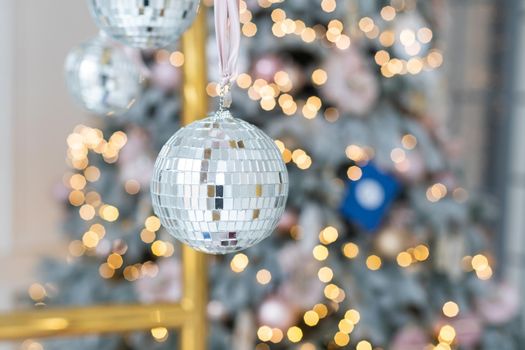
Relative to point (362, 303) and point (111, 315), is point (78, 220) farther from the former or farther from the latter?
point (111, 315)

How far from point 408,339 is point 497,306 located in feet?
1.00

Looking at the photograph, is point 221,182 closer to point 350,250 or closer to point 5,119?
point 350,250

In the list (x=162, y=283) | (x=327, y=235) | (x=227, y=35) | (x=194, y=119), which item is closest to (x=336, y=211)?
(x=327, y=235)

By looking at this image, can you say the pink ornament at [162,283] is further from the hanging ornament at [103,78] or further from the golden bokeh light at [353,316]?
the hanging ornament at [103,78]

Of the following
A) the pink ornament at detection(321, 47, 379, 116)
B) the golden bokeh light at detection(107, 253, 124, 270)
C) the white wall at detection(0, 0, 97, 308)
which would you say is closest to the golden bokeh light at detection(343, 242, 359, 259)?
the pink ornament at detection(321, 47, 379, 116)

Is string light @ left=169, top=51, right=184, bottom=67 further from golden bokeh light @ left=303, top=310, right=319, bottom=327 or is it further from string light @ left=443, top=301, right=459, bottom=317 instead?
string light @ left=443, top=301, right=459, bottom=317

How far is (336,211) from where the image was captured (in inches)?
84.8

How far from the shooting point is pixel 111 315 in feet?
2.81

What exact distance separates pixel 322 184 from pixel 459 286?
49cm

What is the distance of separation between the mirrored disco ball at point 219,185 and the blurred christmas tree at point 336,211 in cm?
156

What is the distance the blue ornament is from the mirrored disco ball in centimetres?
163

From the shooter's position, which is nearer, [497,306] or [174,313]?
[174,313]

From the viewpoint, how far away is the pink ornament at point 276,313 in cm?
207

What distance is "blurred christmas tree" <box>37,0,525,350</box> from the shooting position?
2.11 m
